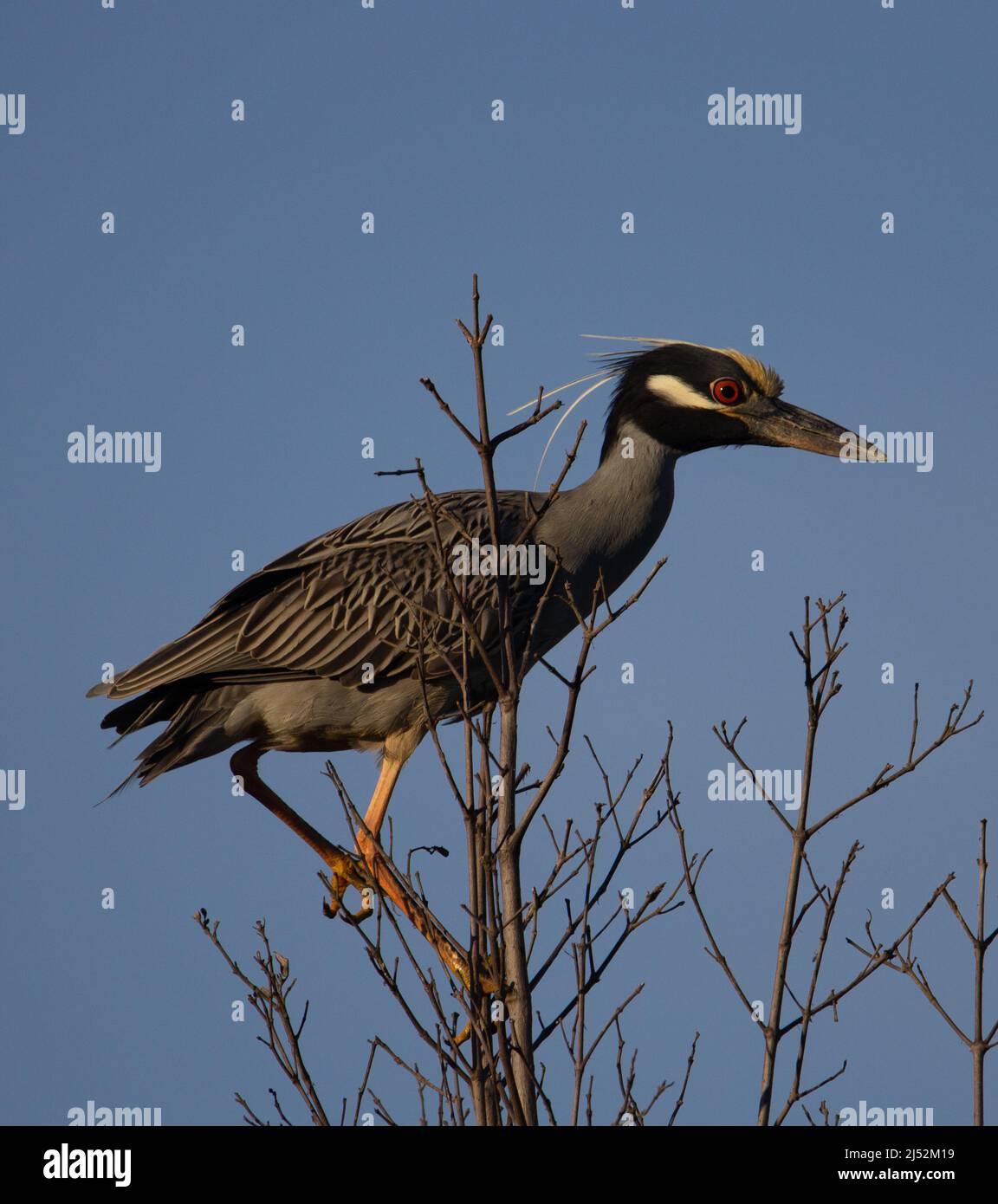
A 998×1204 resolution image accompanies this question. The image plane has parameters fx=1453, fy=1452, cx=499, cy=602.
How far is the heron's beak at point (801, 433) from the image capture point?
8.03 metres

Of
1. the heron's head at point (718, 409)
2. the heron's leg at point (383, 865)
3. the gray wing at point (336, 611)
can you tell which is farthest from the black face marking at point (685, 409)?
the heron's leg at point (383, 865)

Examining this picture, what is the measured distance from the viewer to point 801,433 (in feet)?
26.8

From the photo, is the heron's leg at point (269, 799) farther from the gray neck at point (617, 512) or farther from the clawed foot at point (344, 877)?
the gray neck at point (617, 512)

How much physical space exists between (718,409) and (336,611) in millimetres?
2457

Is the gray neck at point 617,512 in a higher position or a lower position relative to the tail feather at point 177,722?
higher

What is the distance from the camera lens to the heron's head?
821cm

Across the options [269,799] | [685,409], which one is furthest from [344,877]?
[685,409]

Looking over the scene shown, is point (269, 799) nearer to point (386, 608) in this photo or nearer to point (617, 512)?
point (386, 608)

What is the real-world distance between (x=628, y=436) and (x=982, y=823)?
12.6 ft
